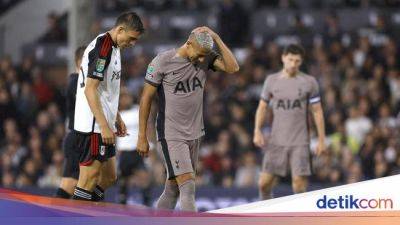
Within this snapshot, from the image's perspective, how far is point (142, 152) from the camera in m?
10.5

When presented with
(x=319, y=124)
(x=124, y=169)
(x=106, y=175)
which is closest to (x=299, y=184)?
(x=319, y=124)

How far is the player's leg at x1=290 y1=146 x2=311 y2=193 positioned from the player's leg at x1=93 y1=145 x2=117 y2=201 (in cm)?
300

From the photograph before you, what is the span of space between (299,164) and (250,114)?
627cm

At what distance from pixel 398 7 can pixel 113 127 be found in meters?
13.4

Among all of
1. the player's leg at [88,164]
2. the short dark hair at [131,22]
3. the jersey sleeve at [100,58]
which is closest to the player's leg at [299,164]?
the player's leg at [88,164]

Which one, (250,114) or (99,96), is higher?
(99,96)

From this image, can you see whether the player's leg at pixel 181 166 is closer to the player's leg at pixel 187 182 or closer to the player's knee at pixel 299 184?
the player's leg at pixel 187 182

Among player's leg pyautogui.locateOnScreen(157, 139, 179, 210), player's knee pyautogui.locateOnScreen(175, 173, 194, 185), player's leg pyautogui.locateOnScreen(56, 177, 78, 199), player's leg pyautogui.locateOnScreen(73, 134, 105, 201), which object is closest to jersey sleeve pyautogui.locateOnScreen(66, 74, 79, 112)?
player's leg pyautogui.locateOnScreen(56, 177, 78, 199)

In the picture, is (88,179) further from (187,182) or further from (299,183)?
(299,183)

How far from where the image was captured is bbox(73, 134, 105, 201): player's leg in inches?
403

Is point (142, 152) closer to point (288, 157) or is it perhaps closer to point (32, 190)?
point (288, 157)

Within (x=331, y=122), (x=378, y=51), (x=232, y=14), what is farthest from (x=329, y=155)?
(x=232, y=14)

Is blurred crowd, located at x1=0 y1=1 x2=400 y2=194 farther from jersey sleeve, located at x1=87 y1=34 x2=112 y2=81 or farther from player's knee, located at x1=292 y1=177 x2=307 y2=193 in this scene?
jersey sleeve, located at x1=87 y1=34 x2=112 y2=81

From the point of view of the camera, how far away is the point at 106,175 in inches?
418
